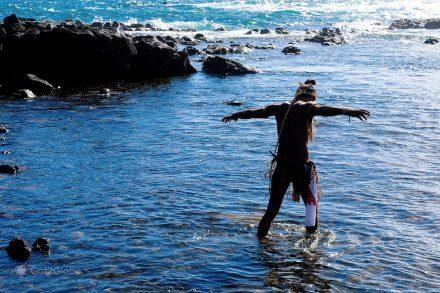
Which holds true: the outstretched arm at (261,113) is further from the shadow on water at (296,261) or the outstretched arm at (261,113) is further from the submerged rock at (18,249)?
the submerged rock at (18,249)

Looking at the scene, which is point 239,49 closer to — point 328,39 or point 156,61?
point 328,39

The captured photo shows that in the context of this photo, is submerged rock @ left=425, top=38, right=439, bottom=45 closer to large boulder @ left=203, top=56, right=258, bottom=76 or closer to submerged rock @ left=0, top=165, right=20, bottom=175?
large boulder @ left=203, top=56, right=258, bottom=76

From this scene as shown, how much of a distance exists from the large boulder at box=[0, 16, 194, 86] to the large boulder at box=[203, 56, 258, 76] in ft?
12.9

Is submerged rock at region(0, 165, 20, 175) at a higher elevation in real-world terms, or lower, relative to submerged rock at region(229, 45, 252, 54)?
lower

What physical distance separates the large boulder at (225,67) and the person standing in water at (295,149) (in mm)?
22822

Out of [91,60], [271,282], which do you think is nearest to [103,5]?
[91,60]

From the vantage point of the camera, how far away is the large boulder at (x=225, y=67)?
3322cm

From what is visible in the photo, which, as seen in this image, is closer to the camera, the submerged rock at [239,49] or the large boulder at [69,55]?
the large boulder at [69,55]

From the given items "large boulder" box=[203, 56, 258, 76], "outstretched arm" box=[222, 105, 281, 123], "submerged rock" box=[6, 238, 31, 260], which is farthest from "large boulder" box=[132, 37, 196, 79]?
"submerged rock" box=[6, 238, 31, 260]

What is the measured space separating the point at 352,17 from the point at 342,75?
174 ft

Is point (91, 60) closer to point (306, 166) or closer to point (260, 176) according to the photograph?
point (260, 176)

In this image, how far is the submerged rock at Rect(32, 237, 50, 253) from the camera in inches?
408

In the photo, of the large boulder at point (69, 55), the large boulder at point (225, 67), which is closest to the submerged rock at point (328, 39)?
the large boulder at point (225, 67)

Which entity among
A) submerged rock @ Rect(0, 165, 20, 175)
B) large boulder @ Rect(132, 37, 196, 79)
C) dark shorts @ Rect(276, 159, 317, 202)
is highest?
large boulder @ Rect(132, 37, 196, 79)
